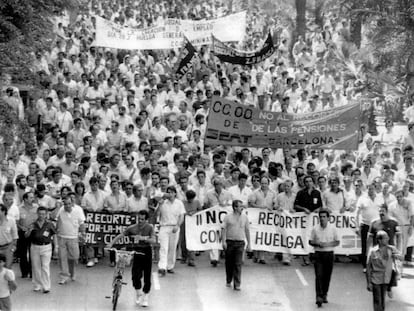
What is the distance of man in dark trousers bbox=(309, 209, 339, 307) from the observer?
56.2 feet

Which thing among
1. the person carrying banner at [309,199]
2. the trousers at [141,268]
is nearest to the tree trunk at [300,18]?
the person carrying banner at [309,199]

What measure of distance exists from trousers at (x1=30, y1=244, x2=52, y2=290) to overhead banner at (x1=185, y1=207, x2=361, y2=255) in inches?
113

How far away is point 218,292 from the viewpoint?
1795 cm

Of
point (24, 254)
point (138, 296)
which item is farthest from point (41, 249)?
point (138, 296)

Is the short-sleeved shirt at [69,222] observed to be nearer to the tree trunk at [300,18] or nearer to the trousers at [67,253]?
the trousers at [67,253]

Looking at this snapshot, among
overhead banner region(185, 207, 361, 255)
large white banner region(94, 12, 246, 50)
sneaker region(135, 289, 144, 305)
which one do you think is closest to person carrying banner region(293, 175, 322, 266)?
overhead banner region(185, 207, 361, 255)

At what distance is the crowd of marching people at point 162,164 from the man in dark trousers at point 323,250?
2.51 ft

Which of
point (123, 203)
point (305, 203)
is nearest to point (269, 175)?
point (305, 203)

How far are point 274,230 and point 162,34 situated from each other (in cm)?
1337

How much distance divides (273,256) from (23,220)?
4.68 metres

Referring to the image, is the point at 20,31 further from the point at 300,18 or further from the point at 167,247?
the point at 300,18

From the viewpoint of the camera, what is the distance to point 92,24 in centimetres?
4050

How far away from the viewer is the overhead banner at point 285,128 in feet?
69.6

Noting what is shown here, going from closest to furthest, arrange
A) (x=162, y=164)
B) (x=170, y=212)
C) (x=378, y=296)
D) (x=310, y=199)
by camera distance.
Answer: (x=378, y=296) < (x=170, y=212) < (x=310, y=199) < (x=162, y=164)
